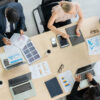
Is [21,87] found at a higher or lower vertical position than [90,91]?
higher

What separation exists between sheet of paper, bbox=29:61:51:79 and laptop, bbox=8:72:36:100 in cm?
10

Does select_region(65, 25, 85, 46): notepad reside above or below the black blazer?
below

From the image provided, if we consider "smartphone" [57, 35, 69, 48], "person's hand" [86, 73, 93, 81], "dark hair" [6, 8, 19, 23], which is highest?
"dark hair" [6, 8, 19, 23]

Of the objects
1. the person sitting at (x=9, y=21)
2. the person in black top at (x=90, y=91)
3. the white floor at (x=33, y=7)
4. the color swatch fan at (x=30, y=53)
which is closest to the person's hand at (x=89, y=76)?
the person in black top at (x=90, y=91)

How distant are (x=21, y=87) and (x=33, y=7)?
6.35ft

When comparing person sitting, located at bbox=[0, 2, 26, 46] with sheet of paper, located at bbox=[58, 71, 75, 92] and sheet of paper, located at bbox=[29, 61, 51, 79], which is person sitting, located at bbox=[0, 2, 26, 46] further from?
sheet of paper, located at bbox=[58, 71, 75, 92]

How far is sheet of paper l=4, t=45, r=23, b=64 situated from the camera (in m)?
2.65

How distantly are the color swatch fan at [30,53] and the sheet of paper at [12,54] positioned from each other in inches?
3.5

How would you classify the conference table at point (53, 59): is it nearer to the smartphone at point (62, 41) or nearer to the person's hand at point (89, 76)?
the smartphone at point (62, 41)

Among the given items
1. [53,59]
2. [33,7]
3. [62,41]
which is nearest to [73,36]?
[62,41]

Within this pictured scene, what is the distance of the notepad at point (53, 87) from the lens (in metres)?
2.67

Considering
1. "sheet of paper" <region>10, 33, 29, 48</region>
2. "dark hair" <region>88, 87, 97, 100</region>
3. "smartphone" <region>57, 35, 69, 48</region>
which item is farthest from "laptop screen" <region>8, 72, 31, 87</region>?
"dark hair" <region>88, 87, 97, 100</region>

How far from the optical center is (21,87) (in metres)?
2.59

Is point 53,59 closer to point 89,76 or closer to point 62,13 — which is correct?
point 89,76
